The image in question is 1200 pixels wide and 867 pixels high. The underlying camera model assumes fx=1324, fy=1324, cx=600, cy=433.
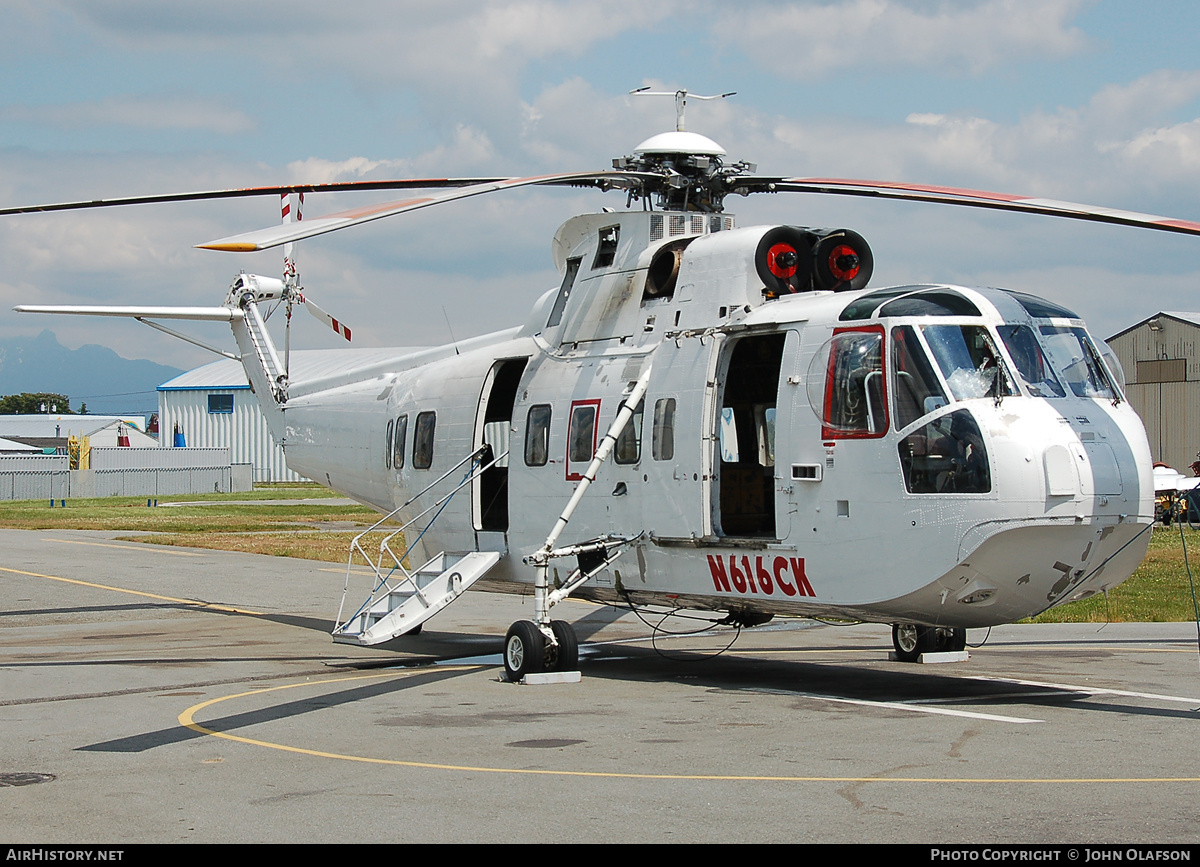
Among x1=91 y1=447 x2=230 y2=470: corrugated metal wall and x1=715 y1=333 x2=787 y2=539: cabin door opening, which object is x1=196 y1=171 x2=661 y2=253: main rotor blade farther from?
x1=91 y1=447 x2=230 y2=470: corrugated metal wall

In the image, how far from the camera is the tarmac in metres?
7.42

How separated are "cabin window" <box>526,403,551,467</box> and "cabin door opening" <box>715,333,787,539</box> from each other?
2054 millimetres

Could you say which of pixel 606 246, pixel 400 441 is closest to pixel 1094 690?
pixel 606 246

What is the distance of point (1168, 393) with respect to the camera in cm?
4856

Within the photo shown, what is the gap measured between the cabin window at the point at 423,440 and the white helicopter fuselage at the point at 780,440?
4 centimetres

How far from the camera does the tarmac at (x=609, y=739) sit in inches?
292

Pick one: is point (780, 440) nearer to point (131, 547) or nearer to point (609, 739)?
point (609, 739)

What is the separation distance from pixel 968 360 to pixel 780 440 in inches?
76.4

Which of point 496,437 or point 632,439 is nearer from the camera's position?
point 632,439

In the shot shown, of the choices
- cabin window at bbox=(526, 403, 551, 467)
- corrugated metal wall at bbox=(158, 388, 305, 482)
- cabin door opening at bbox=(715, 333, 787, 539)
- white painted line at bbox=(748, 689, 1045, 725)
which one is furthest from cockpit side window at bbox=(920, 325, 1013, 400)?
corrugated metal wall at bbox=(158, 388, 305, 482)

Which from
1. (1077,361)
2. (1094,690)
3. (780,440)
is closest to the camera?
(1077,361)

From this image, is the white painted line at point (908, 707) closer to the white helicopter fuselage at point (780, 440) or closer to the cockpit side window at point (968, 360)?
the white helicopter fuselage at point (780, 440)

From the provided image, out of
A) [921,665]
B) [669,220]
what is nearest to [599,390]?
[669,220]

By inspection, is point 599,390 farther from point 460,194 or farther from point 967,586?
point 967,586
